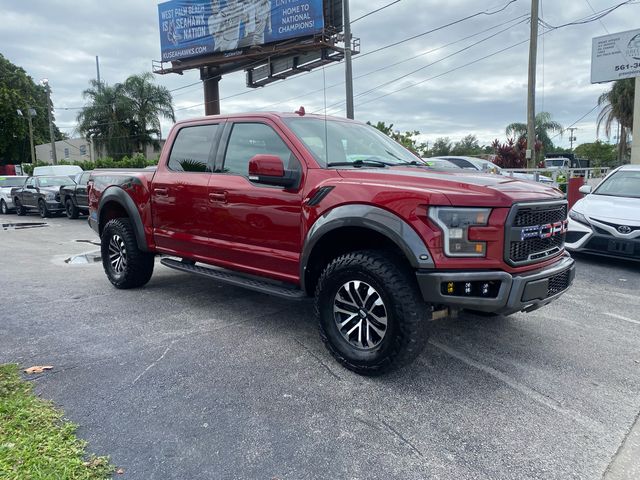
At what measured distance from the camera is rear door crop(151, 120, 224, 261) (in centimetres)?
470

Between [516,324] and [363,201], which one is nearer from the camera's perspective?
[363,201]

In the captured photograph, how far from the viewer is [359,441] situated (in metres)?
2.67

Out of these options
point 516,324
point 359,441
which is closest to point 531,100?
point 516,324

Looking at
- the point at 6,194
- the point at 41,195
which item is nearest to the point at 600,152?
the point at 41,195

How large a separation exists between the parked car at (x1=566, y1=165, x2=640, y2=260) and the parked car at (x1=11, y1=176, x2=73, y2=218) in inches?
620

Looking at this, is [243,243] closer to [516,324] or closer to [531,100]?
[516,324]

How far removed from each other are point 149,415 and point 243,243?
175cm

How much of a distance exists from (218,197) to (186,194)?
529 millimetres

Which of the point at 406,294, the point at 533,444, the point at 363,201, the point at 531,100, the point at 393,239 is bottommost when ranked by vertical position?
the point at 533,444

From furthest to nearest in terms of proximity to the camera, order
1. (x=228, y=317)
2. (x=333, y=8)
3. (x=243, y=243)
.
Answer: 1. (x=333, y=8)
2. (x=228, y=317)
3. (x=243, y=243)

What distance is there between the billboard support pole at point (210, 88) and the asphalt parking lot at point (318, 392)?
30146 mm

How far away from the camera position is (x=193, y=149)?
497 cm

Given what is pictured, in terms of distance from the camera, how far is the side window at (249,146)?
4.12 metres

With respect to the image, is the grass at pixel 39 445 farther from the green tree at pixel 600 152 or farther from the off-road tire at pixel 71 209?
the green tree at pixel 600 152
